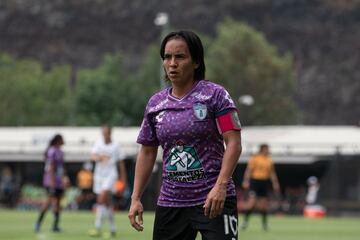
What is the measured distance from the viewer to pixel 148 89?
116125 mm

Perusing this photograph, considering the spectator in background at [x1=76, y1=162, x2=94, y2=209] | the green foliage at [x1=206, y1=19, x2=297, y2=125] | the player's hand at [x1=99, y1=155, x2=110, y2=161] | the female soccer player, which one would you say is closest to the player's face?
the female soccer player

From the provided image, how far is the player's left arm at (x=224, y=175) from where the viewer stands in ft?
Result: 27.5

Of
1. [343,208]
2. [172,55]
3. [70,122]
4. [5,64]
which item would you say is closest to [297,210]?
[343,208]

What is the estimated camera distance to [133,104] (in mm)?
109375

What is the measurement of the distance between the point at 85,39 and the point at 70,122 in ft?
90.8

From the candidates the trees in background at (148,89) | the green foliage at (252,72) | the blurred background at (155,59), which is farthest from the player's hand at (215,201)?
the green foliage at (252,72)

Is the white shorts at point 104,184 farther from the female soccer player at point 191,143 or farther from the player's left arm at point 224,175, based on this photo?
the player's left arm at point 224,175

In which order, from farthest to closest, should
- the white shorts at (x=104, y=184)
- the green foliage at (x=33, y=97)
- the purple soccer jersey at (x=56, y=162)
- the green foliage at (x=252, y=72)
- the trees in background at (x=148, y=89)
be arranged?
the green foliage at (x=33, y=97), the trees in background at (x=148, y=89), the green foliage at (x=252, y=72), the purple soccer jersey at (x=56, y=162), the white shorts at (x=104, y=184)

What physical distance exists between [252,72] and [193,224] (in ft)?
314

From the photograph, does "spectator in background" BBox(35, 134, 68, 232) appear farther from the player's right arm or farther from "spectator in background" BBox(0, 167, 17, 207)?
"spectator in background" BBox(0, 167, 17, 207)

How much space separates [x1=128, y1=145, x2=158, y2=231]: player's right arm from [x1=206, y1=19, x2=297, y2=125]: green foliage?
92.0 meters

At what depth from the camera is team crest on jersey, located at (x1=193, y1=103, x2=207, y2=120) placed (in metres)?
8.62

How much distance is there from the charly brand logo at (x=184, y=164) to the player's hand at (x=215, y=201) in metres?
0.31

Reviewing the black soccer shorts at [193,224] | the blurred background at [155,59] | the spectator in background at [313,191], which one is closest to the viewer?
the black soccer shorts at [193,224]
